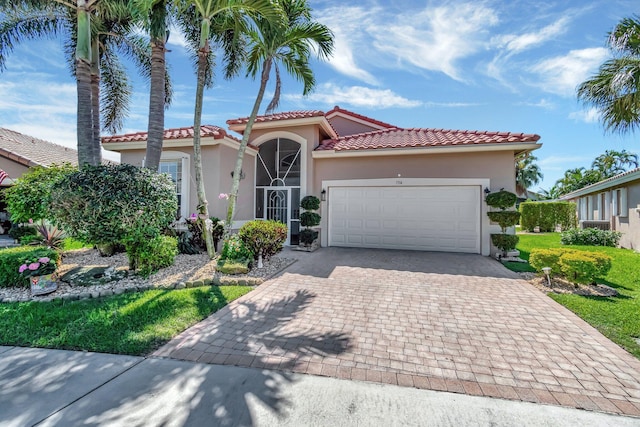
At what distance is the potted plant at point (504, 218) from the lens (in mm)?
10125

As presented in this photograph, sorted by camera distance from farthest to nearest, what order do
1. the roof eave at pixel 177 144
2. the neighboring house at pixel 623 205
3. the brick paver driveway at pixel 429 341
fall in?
1. the neighboring house at pixel 623 205
2. the roof eave at pixel 177 144
3. the brick paver driveway at pixel 429 341

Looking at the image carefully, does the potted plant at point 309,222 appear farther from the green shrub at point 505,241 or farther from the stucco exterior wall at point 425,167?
the green shrub at point 505,241

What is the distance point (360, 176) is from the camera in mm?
12367

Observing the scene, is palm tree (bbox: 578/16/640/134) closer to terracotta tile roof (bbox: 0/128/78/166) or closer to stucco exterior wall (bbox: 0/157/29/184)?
terracotta tile roof (bbox: 0/128/78/166)

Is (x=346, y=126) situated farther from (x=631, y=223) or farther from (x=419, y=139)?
(x=631, y=223)

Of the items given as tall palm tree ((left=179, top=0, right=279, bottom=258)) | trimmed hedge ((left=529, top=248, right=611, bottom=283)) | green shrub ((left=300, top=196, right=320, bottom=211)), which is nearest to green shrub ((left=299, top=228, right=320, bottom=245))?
green shrub ((left=300, top=196, right=320, bottom=211))

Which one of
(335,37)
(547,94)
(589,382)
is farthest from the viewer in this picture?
(547,94)

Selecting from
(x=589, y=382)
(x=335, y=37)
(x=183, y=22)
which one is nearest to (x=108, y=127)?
(x=183, y=22)

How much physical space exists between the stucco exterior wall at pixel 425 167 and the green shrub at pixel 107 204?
6974 millimetres

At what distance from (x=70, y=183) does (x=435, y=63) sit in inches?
477

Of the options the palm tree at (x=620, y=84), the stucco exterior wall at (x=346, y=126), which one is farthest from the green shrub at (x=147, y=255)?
the palm tree at (x=620, y=84)

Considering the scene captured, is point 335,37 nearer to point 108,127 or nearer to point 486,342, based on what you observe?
point 486,342

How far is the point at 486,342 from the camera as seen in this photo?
14.2 ft

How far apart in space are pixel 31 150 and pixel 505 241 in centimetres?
2679
